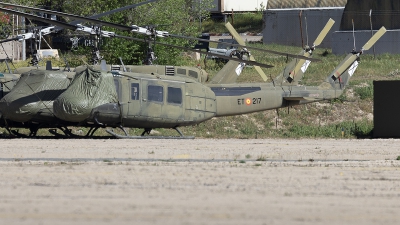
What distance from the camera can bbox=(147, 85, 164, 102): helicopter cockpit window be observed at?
19219 millimetres

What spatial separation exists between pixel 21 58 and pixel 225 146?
2981 cm

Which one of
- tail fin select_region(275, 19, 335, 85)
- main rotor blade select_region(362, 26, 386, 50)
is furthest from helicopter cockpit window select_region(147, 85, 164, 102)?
main rotor blade select_region(362, 26, 386, 50)

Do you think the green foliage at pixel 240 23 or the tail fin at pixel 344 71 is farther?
the green foliage at pixel 240 23

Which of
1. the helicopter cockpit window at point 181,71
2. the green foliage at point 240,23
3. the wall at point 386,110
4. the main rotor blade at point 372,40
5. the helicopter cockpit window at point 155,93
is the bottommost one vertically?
the wall at point 386,110

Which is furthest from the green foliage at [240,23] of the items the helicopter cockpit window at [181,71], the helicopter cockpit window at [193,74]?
the helicopter cockpit window at [181,71]

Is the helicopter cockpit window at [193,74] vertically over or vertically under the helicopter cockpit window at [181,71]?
under

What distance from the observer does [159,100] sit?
19.3 m

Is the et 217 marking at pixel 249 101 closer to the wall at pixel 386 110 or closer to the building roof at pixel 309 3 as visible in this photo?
the wall at pixel 386 110

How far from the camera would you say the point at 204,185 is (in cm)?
981

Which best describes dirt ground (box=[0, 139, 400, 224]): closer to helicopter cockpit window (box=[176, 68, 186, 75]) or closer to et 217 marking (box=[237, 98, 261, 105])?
helicopter cockpit window (box=[176, 68, 186, 75])

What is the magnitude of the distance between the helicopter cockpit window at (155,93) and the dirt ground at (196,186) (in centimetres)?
468

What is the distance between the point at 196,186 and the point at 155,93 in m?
9.72

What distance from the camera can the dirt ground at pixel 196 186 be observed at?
7.86m

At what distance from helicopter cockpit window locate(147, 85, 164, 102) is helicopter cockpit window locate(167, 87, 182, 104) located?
22cm
